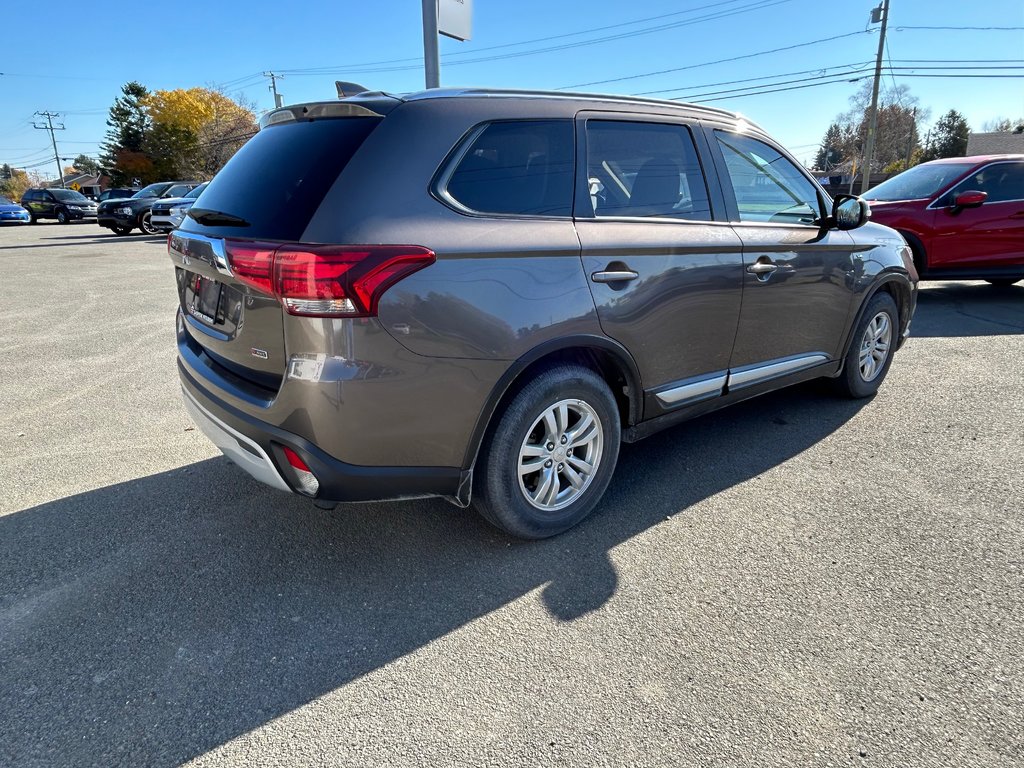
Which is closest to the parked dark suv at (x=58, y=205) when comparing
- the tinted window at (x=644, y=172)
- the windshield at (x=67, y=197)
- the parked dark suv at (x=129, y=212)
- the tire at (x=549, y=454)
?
the windshield at (x=67, y=197)

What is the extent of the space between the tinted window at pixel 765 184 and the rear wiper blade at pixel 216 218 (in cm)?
251

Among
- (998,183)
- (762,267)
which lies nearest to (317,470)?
(762,267)

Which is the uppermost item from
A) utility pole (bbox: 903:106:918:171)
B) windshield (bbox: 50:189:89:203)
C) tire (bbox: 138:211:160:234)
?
utility pole (bbox: 903:106:918:171)

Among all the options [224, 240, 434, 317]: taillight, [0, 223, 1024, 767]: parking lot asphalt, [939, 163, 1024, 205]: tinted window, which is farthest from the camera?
[939, 163, 1024, 205]: tinted window

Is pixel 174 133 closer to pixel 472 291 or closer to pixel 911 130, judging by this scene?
pixel 472 291

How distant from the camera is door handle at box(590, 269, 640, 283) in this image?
2777 millimetres

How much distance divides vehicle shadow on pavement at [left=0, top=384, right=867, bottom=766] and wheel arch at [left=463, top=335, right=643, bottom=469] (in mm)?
554

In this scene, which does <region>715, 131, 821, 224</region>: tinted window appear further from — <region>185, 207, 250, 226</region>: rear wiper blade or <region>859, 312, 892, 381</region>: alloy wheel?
<region>185, 207, 250, 226</region>: rear wiper blade

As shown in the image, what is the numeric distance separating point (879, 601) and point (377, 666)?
1969 millimetres

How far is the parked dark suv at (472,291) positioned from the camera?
2271 millimetres

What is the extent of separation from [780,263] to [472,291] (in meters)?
2.10

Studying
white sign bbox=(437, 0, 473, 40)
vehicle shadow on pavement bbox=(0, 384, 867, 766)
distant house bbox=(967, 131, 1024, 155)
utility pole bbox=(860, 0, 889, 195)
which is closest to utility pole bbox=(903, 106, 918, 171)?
distant house bbox=(967, 131, 1024, 155)

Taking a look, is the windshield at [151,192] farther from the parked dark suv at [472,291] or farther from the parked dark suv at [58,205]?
the parked dark suv at [472,291]

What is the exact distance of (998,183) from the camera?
8203 mm
